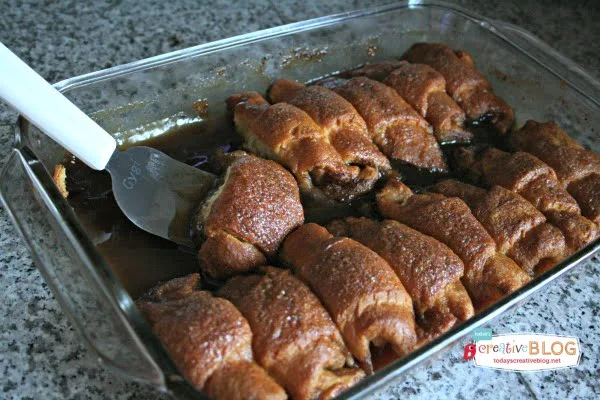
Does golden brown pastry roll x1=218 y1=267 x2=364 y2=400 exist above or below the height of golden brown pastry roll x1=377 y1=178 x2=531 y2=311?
below

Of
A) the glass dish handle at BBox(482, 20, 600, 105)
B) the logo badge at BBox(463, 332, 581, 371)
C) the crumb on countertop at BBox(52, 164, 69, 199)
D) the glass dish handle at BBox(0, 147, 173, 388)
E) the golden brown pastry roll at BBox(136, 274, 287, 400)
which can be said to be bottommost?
the logo badge at BBox(463, 332, 581, 371)

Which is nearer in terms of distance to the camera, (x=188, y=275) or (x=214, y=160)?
(x=188, y=275)

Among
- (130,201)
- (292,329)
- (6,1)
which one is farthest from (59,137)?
(6,1)

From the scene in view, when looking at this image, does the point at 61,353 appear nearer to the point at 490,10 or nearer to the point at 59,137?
the point at 59,137

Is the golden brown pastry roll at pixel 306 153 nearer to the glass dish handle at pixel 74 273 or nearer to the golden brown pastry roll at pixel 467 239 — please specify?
the golden brown pastry roll at pixel 467 239

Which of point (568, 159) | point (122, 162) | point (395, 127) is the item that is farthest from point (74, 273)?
point (568, 159)

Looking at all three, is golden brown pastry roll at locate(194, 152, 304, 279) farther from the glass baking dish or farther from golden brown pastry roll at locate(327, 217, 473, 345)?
the glass baking dish

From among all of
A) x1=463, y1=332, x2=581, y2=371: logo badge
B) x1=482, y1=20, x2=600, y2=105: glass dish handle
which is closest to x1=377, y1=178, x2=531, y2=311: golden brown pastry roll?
x1=463, y1=332, x2=581, y2=371: logo badge
